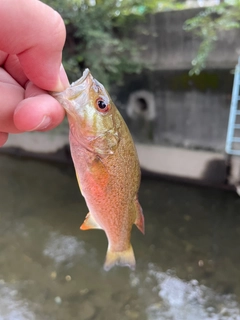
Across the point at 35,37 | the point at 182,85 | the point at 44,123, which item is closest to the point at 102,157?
the point at 44,123

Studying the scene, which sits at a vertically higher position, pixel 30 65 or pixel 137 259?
pixel 30 65

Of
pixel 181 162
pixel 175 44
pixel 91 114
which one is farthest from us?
pixel 181 162

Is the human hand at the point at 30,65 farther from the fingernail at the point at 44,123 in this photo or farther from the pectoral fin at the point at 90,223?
the pectoral fin at the point at 90,223

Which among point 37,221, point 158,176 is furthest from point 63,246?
point 158,176

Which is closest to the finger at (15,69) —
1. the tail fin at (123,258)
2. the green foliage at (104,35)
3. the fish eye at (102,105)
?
the fish eye at (102,105)

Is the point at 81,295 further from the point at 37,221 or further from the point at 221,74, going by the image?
the point at 221,74

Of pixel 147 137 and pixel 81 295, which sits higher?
pixel 147 137

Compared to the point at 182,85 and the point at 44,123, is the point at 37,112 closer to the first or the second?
the point at 44,123
